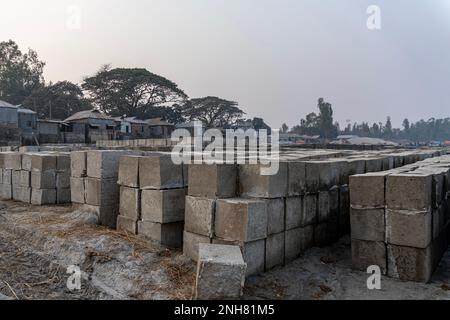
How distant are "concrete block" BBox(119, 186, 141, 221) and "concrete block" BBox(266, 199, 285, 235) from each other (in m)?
1.78

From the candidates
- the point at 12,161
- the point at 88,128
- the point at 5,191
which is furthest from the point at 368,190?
the point at 88,128

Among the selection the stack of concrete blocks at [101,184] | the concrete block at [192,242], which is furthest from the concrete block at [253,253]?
the stack of concrete blocks at [101,184]

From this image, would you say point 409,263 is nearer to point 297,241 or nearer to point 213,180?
point 297,241

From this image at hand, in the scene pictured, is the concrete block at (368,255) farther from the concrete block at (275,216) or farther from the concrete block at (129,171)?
the concrete block at (129,171)

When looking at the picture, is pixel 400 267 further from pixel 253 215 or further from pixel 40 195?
pixel 40 195

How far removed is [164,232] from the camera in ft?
16.0

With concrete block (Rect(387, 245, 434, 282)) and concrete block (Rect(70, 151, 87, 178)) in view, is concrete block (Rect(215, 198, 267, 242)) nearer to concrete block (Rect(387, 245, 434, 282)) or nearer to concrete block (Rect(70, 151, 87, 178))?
concrete block (Rect(387, 245, 434, 282))

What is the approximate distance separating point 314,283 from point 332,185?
193 centimetres

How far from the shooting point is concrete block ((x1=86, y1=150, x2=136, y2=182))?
576 centimetres

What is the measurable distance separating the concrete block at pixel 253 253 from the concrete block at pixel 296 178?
0.81m

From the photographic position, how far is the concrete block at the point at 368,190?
14.5ft

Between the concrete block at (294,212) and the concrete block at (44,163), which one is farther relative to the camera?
the concrete block at (44,163)
